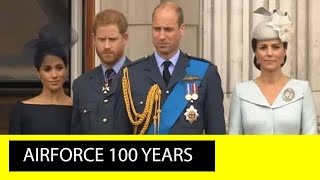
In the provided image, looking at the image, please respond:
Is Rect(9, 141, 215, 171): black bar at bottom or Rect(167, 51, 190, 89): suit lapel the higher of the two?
Rect(167, 51, 190, 89): suit lapel

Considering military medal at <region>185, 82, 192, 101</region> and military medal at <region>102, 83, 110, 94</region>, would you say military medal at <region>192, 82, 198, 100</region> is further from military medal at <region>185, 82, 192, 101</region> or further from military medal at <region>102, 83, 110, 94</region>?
military medal at <region>102, 83, 110, 94</region>

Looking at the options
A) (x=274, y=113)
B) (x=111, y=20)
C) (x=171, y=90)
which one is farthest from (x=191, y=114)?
(x=111, y=20)

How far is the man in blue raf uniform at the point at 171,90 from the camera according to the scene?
491 cm

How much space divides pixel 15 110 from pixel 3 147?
0.52 metres

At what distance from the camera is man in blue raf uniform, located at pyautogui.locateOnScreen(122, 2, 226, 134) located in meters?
4.91

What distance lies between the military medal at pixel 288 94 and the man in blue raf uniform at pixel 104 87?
0.79 meters

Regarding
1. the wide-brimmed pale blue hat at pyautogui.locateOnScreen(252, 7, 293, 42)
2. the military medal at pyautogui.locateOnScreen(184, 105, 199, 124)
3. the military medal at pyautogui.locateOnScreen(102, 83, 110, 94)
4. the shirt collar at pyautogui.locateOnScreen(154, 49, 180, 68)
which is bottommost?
the military medal at pyautogui.locateOnScreen(184, 105, 199, 124)

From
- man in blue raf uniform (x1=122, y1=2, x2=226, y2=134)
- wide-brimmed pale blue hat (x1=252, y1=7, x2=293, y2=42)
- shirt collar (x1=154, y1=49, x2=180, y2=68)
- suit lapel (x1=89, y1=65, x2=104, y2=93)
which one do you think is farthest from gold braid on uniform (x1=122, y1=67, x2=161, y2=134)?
wide-brimmed pale blue hat (x1=252, y1=7, x2=293, y2=42)

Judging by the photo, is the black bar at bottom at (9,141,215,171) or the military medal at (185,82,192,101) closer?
the black bar at bottom at (9,141,215,171)

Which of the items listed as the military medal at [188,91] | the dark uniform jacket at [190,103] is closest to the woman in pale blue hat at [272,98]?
the dark uniform jacket at [190,103]

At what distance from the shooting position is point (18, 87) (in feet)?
22.3

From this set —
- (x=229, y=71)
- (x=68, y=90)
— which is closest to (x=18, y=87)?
(x=68, y=90)

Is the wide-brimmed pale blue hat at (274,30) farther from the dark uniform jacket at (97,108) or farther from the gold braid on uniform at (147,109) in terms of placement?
the dark uniform jacket at (97,108)

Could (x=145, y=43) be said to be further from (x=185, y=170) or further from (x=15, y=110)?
(x=185, y=170)
